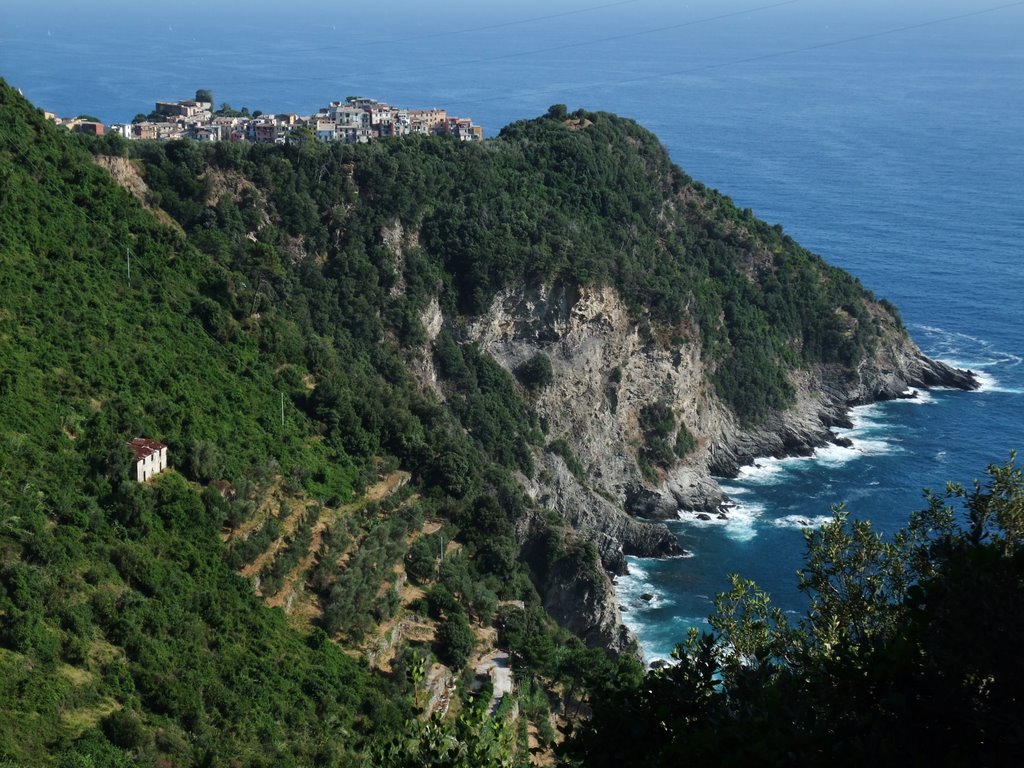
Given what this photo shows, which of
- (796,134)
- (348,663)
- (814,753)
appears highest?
(796,134)

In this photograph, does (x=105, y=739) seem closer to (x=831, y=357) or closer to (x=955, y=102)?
(x=831, y=357)

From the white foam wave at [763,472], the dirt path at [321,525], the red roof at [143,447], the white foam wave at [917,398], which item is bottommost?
the white foam wave at [763,472]

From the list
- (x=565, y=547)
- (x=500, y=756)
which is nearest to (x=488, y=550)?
(x=565, y=547)

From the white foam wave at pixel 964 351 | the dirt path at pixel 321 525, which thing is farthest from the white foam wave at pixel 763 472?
the dirt path at pixel 321 525

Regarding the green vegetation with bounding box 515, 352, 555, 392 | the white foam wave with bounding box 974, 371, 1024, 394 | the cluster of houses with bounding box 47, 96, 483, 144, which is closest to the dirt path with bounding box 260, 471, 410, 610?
the green vegetation with bounding box 515, 352, 555, 392

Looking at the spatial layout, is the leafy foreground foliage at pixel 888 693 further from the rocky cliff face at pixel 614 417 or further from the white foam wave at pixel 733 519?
the white foam wave at pixel 733 519
